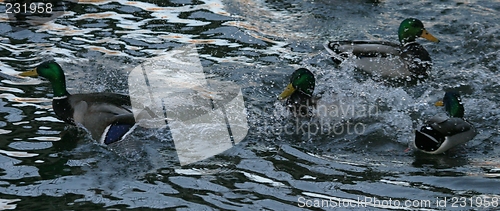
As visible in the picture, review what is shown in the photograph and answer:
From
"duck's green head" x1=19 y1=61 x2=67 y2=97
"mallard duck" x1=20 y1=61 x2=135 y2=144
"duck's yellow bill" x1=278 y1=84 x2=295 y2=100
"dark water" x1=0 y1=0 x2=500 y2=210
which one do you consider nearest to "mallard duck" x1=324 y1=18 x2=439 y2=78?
"dark water" x1=0 y1=0 x2=500 y2=210

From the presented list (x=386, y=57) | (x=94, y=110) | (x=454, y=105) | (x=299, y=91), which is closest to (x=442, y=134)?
(x=454, y=105)

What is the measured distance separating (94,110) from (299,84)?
1.81 m

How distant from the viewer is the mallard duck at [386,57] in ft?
24.8

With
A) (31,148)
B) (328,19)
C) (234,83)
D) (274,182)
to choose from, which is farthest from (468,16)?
(31,148)

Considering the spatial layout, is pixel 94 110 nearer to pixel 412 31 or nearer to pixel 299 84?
pixel 299 84

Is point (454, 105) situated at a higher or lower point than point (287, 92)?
higher

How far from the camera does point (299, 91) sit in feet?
21.6

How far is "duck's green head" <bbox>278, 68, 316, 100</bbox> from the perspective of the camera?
657cm

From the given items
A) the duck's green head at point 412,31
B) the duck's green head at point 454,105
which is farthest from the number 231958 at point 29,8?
the duck's green head at point 454,105

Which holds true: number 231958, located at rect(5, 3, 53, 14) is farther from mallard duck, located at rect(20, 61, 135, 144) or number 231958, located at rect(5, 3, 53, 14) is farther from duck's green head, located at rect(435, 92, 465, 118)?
duck's green head, located at rect(435, 92, 465, 118)

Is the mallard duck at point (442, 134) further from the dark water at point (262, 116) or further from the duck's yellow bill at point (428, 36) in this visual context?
the duck's yellow bill at point (428, 36)

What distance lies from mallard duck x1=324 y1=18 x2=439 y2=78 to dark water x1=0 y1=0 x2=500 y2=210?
14 centimetres

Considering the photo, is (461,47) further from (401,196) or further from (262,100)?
(401,196)

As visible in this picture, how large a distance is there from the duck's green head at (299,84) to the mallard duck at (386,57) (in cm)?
122
